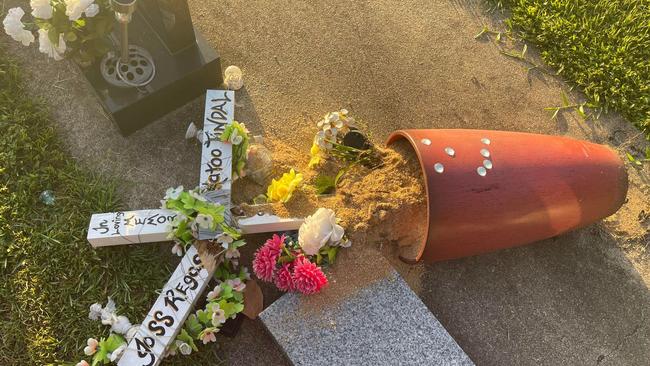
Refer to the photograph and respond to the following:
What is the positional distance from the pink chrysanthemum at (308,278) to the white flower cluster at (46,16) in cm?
163

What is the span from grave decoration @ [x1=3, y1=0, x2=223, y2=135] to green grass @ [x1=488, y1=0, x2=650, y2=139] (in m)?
2.25

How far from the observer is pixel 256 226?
9.23ft

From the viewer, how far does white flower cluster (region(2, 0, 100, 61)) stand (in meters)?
2.66

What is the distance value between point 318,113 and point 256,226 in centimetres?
96

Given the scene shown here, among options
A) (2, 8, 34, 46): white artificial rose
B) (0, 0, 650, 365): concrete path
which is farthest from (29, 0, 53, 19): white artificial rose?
(0, 0, 650, 365): concrete path

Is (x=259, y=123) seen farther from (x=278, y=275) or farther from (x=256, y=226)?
(x=278, y=275)

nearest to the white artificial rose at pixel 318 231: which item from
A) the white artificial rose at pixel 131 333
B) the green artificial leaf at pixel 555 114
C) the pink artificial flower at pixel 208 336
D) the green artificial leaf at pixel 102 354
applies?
the pink artificial flower at pixel 208 336

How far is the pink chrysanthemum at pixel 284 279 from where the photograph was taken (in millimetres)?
2682

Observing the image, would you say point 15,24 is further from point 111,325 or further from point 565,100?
point 565,100

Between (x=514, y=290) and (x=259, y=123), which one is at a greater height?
(x=259, y=123)

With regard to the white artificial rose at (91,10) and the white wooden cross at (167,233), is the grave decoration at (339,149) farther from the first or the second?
the white artificial rose at (91,10)

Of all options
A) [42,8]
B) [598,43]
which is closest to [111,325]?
[42,8]

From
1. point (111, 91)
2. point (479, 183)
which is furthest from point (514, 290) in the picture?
point (111, 91)

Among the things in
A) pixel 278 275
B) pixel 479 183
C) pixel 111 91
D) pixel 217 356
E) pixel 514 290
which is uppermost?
pixel 111 91
